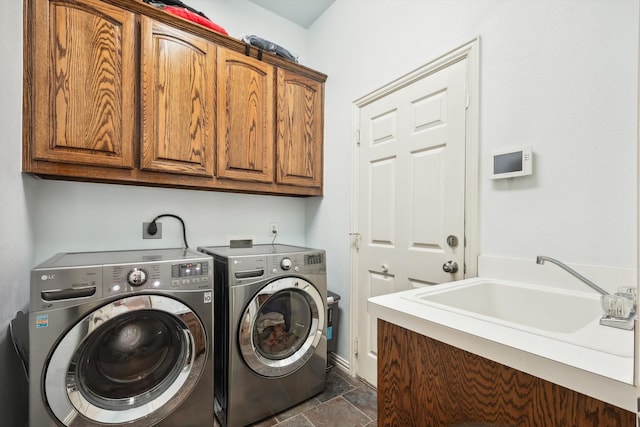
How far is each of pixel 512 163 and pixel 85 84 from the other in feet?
6.99

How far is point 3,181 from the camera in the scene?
115 centimetres

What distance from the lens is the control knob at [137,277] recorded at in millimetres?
1240

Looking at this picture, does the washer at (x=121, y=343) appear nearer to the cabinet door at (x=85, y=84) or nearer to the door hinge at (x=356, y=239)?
the cabinet door at (x=85, y=84)

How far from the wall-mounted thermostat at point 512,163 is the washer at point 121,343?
1.49 metres

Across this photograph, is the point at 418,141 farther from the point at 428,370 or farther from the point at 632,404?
the point at 632,404

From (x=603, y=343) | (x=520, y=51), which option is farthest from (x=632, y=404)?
(x=520, y=51)

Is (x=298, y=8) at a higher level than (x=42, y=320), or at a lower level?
higher

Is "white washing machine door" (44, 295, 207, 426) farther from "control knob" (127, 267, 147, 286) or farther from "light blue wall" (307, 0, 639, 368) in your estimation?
"light blue wall" (307, 0, 639, 368)

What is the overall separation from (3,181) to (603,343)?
209 centimetres

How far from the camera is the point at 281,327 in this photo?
1.79m

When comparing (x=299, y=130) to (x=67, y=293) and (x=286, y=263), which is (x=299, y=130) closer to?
(x=286, y=263)

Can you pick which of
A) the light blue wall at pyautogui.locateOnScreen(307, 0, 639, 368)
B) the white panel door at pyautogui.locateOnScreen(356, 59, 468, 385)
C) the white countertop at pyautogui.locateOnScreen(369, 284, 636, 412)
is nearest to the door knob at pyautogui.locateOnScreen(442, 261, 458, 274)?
the white panel door at pyautogui.locateOnScreen(356, 59, 468, 385)

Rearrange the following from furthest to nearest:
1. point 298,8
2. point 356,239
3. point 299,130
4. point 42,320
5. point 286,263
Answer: point 298,8
point 299,130
point 356,239
point 286,263
point 42,320

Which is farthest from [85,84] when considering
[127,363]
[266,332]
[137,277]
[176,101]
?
[266,332]
